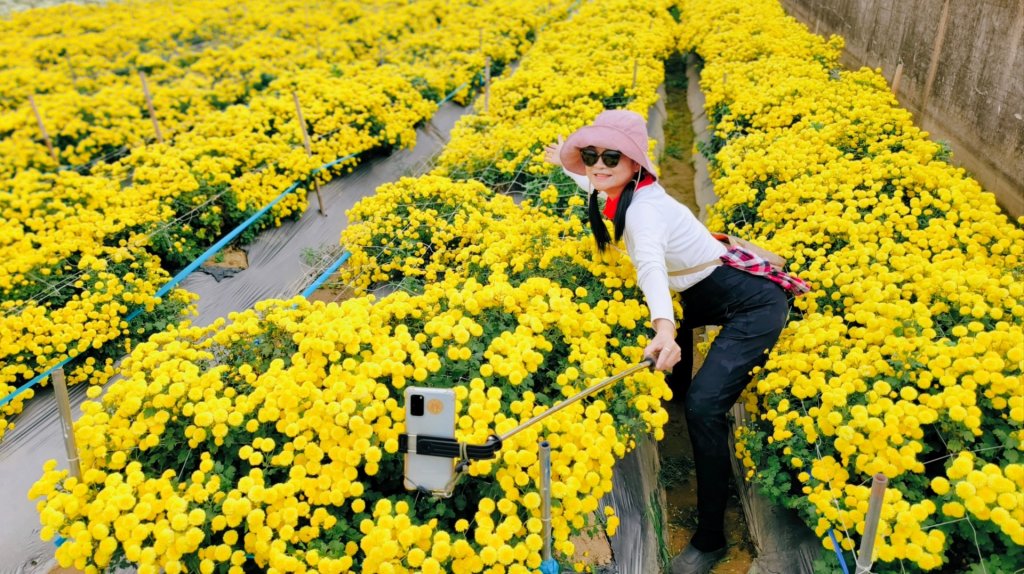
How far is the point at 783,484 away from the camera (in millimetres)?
2863

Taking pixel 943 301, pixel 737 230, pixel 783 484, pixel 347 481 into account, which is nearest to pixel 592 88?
pixel 737 230

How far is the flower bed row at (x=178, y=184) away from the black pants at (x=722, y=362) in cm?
400

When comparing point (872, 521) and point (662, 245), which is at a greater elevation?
point (662, 245)

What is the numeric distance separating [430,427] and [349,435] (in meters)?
0.38

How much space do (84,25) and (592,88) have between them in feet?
44.1

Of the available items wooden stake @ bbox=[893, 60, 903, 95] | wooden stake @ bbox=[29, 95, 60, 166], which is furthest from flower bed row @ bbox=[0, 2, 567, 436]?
wooden stake @ bbox=[893, 60, 903, 95]

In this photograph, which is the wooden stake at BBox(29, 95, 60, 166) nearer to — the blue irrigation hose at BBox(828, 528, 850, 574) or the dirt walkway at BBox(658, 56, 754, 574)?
the dirt walkway at BBox(658, 56, 754, 574)

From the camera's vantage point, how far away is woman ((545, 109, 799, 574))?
2965mm

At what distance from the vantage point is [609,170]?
3070mm

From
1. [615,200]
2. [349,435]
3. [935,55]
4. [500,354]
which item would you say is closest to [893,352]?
[615,200]

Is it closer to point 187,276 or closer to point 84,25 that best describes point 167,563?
point 187,276

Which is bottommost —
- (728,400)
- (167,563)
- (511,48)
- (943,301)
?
(511,48)

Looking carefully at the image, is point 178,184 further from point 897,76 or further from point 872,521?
point 897,76

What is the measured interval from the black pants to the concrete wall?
2.80 metres
